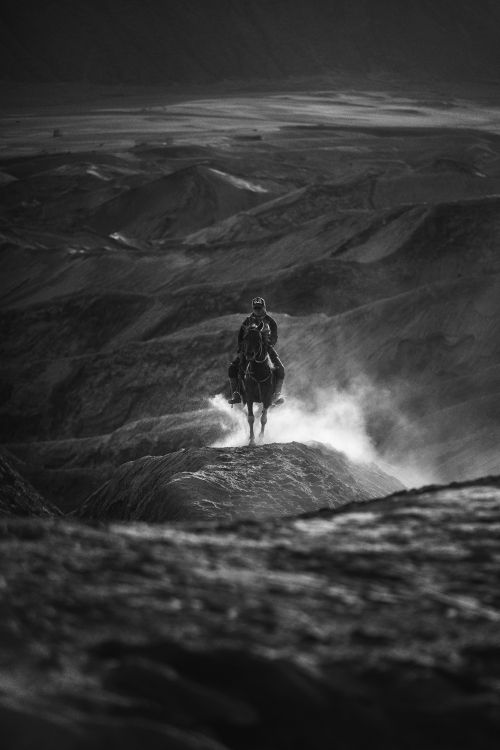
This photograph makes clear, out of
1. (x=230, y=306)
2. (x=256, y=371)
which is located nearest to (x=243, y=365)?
(x=256, y=371)

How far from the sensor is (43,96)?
5354 inches

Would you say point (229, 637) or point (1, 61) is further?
point (1, 61)

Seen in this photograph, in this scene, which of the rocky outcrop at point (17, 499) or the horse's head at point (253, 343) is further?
the horse's head at point (253, 343)

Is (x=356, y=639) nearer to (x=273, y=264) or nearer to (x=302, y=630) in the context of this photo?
(x=302, y=630)

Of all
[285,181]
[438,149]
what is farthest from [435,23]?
[285,181]

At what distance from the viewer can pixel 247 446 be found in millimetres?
17203

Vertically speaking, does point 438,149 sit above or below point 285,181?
above

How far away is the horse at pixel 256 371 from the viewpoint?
1802 centimetres

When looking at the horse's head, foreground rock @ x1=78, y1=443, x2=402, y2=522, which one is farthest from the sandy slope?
the horse's head

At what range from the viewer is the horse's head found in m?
17.9

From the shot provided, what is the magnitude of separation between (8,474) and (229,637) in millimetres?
11031

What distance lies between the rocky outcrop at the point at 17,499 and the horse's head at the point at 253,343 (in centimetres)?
388

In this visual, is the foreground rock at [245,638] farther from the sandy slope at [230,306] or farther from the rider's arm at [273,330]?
the sandy slope at [230,306]

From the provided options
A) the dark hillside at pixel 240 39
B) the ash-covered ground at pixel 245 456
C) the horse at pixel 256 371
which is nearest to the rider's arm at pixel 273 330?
the horse at pixel 256 371
